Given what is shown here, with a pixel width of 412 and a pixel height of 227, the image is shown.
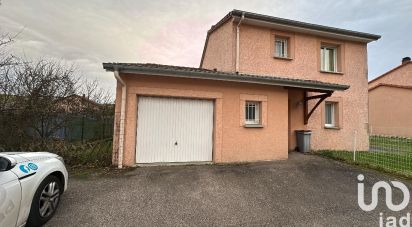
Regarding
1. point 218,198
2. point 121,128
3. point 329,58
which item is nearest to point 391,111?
point 329,58

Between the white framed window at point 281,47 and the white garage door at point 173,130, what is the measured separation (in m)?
5.13

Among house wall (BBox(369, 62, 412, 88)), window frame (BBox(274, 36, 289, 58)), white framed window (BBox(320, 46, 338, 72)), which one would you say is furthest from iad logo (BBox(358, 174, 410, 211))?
house wall (BBox(369, 62, 412, 88))

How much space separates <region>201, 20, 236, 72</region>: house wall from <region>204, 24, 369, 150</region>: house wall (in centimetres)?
31

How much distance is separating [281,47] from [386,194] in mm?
7338

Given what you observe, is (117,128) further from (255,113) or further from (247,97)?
(255,113)

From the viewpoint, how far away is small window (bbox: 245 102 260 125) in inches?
307

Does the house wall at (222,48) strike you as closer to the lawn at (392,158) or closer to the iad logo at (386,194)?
the lawn at (392,158)

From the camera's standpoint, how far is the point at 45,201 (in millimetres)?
3283

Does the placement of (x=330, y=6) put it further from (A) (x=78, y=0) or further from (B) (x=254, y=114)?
(A) (x=78, y=0)

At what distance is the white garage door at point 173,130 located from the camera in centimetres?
659

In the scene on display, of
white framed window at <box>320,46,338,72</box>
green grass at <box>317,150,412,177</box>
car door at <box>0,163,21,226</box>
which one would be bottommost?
green grass at <box>317,150,412,177</box>

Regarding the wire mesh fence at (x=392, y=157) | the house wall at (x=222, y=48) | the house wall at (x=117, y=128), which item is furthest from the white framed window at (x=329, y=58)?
the house wall at (x=117, y=128)

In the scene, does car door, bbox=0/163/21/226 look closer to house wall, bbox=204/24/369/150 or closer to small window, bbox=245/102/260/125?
small window, bbox=245/102/260/125

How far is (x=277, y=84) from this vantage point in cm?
737
